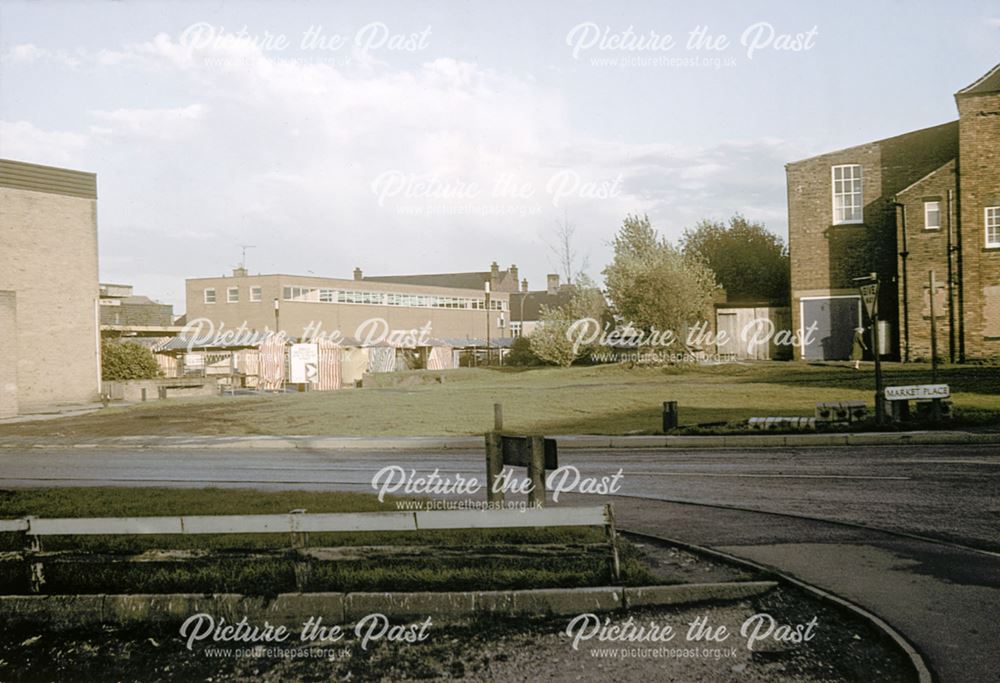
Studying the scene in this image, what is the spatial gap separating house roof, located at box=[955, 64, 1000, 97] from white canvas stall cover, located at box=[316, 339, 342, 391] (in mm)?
31925

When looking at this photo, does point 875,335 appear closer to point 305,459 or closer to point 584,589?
point 305,459

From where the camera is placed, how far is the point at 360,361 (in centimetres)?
5262

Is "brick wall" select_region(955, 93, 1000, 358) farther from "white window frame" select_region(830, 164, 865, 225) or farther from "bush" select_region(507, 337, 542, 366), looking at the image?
"bush" select_region(507, 337, 542, 366)

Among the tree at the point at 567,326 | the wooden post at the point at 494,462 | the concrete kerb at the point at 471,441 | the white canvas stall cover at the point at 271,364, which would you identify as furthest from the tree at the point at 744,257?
the wooden post at the point at 494,462

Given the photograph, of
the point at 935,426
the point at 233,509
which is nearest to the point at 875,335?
the point at 935,426

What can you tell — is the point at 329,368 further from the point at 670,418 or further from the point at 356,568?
the point at 356,568

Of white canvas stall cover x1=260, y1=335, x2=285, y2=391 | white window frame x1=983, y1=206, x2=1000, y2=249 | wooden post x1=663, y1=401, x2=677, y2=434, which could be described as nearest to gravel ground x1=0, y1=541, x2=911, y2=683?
wooden post x1=663, y1=401, x2=677, y2=434

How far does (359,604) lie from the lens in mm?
6738

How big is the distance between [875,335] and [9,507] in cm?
1515

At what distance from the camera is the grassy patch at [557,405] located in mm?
22812

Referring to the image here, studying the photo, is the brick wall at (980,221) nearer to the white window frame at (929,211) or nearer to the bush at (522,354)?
the white window frame at (929,211)

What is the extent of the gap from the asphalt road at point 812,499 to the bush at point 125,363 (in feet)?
78.8

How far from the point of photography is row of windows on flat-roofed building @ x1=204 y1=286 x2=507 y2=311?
231 feet

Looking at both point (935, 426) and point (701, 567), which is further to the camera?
point (935, 426)
